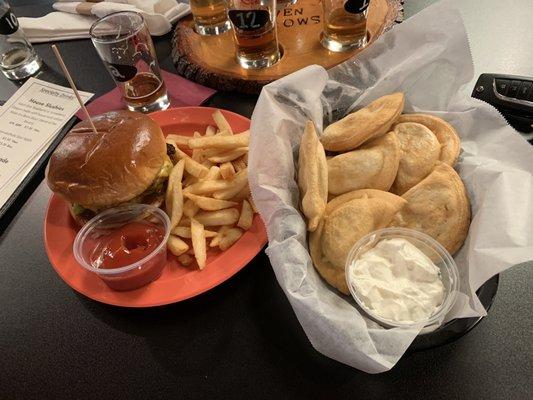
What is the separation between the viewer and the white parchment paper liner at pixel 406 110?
83cm

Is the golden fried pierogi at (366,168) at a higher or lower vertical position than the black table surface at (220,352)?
higher

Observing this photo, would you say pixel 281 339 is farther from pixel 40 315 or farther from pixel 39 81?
pixel 39 81

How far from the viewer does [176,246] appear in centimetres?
114

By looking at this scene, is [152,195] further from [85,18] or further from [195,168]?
[85,18]

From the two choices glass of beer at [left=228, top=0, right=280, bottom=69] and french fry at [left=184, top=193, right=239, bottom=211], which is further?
glass of beer at [left=228, top=0, right=280, bottom=69]

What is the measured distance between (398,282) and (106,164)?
807 mm

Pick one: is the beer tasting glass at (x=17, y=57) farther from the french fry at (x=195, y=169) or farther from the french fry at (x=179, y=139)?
the french fry at (x=195, y=169)

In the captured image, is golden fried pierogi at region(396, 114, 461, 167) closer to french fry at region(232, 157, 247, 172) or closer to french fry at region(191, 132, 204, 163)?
french fry at region(232, 157, 247, 172)

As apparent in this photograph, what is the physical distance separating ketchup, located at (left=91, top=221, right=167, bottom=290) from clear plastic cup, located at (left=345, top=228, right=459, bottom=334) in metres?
0.49

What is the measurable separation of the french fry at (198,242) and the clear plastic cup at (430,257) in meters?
0.38

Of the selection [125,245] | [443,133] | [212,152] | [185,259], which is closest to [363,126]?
[443,133]

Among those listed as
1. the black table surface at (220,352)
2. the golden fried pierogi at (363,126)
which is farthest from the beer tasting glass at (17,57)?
the golden fried pierogi at (363,126)

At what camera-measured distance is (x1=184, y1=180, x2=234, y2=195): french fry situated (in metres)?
1.21

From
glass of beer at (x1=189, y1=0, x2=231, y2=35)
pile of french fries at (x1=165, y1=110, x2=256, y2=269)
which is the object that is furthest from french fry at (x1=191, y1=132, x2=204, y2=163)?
glass of beer at (x1=189, y1=0, x2=231, y2=35)
